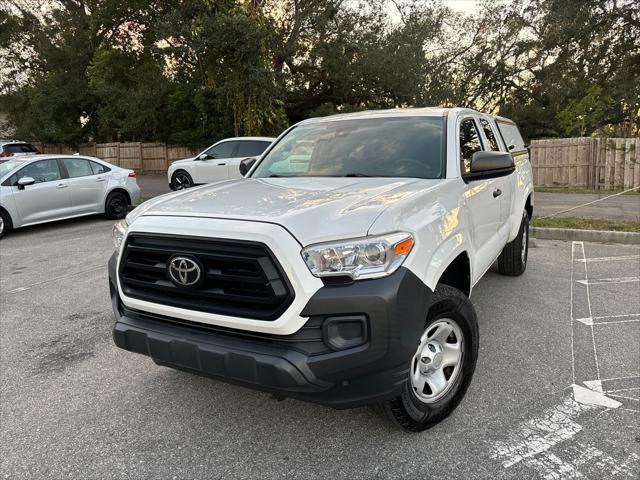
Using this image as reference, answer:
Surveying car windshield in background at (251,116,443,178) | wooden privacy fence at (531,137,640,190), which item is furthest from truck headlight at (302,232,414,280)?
wooden privacy fence at (531,137,640,190)

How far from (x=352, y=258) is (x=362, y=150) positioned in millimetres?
1730

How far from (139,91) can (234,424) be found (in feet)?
74.0

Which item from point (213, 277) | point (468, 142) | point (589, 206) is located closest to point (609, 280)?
point (468, 142)

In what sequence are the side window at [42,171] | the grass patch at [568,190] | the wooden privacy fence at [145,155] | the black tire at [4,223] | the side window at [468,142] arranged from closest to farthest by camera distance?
the side window at [468,142] → the black tire at [4,223] → the side window at [42,171] → the grass patch at [568,190] → the wooden privacy fence at [145,155]

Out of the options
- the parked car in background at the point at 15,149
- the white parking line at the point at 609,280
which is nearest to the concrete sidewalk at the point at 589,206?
the white parking line at the point at 609,280

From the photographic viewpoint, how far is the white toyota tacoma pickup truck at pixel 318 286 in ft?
7.56

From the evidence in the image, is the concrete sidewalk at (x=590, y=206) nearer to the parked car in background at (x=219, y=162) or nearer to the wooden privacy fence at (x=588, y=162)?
the wooden privacy fence at (x=588, y=162)

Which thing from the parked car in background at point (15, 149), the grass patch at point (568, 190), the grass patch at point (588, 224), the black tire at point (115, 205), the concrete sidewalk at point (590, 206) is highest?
the parked car in background at point (15, 149)

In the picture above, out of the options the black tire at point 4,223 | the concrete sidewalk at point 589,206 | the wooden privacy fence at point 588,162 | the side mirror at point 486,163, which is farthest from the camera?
the wooden privacy fence at point 588,162

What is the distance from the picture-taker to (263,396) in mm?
3289

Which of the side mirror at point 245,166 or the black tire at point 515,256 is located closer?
the side mirror at point 245,166

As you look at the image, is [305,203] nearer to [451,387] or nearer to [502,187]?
[451,387]

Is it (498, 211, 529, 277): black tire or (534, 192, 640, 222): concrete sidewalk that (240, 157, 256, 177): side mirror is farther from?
(534, 192, 640, 222): concrete sidewalk

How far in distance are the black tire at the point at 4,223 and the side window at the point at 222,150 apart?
6.25m
